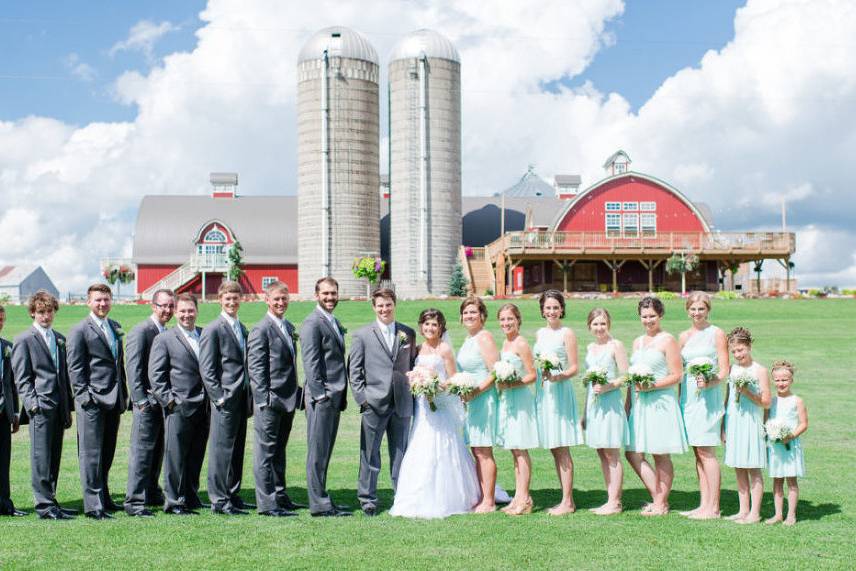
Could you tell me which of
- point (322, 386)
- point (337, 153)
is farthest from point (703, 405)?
point (337, 153)

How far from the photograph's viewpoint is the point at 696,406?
325 inches

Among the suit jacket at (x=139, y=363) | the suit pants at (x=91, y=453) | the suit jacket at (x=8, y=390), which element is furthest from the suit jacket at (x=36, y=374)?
the suit jacket at (x=139, y=363)

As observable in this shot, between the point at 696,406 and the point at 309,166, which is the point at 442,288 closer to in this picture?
the point at 309,166

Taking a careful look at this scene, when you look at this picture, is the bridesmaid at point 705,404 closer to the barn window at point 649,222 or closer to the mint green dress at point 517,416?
the mint green dress at point 517,416

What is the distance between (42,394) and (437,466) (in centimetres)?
372

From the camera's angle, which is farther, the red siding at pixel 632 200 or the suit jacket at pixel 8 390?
the red siding at pixel 632 200

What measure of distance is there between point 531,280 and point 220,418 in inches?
1727

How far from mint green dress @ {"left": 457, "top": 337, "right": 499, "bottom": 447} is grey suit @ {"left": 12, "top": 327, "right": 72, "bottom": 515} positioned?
381cm

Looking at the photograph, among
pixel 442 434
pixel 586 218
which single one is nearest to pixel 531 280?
pixel 586 218

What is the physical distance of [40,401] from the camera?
8.36 metres

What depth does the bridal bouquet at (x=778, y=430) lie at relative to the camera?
7.92 m

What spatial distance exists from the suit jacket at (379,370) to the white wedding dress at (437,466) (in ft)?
0.55

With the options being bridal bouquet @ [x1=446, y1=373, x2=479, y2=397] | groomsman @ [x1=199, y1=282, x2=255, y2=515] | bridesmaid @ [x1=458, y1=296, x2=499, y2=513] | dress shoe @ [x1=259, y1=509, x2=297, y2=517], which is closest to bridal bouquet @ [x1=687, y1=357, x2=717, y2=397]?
bridesmaid @ [x1=458, y1=296, x2=499, y2=513]

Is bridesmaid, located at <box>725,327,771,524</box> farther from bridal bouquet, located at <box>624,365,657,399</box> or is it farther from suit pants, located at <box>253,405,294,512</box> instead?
suit pants, located at <box>253,405,294,512</box>
